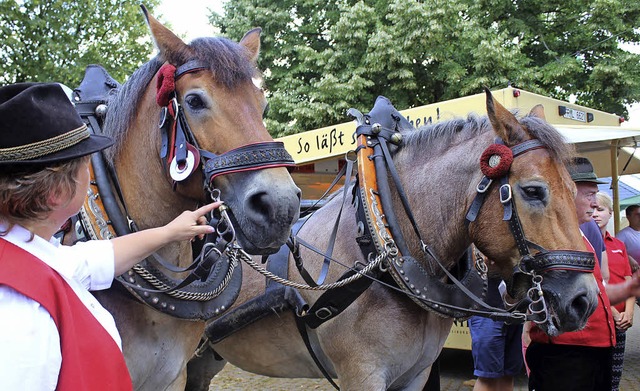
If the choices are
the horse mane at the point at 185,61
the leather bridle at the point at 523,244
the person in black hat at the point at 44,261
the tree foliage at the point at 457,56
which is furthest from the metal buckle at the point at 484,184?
the tree foliage at the point at 457,56

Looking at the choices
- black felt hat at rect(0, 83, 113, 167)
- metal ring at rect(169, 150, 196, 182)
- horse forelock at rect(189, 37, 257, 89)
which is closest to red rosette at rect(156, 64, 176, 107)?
horse forelock at rect(189, 37, 257, 89)

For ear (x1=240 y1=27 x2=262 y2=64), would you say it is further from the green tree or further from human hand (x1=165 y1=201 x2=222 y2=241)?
the green tree

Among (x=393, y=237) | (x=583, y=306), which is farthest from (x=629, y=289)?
(x=393, y=237)

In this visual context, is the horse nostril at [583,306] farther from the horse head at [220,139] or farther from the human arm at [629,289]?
the horse head at [220,139]

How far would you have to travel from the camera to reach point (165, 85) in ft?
6.84

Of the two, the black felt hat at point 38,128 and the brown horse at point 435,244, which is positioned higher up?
the black felt hat at point 38,128

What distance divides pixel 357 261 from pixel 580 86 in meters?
13.4

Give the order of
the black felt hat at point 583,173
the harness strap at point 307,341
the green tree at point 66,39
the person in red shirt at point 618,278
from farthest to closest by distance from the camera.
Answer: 1. the green tree at point 66,39
2. the person in red shirt at point 618,278
3. the black felt hat at point 583,173
4. the harness strap at point 307,341

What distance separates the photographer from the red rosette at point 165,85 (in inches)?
82.1

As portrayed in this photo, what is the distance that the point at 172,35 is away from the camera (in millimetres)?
2189

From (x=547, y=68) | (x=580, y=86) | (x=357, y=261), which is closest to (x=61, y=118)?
(x=357, y=261)

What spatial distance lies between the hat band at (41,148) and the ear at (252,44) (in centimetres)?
115

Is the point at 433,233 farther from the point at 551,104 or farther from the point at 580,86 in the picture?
the point at 580,86

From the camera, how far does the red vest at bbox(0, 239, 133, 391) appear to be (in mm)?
1160
